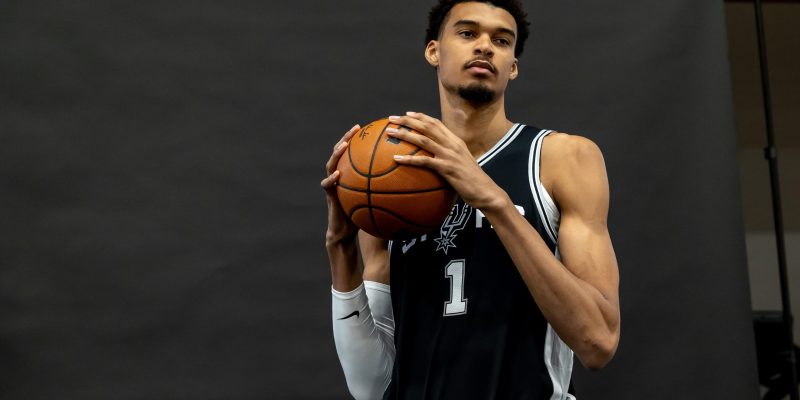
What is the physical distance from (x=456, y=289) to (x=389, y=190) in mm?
302

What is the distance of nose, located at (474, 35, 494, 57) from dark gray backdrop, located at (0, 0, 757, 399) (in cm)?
79

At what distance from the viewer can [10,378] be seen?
8.52 feet

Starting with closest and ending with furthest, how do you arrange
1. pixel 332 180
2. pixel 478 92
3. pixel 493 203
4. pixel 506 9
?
1. pixel 493 203
2. pixel 332 180
3. pixel 478 92
4. pixel 506 9

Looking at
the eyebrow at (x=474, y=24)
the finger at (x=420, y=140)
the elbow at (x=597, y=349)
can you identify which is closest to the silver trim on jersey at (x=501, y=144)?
the eyebrow at (x=474, y=24)

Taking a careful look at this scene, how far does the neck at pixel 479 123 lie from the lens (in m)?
1.98

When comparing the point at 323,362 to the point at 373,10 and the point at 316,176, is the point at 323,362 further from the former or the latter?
the point at 373,10

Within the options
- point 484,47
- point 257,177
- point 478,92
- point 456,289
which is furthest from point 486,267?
point 257,177

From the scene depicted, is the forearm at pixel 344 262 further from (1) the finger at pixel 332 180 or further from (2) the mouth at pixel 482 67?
(2) the mouth at pixel 482 67

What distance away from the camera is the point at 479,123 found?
1.99 meters

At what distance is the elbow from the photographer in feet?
5.37

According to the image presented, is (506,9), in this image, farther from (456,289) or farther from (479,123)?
(456,289)

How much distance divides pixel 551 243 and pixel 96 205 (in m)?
1.55

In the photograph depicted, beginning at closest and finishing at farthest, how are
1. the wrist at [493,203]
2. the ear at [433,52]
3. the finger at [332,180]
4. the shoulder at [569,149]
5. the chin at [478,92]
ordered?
1. the wrist at [493,203]
2. the finger at [332,180]
3. the shoulder at [569,149]
4. the chin at [478,92]
5. the ear at [433,52]

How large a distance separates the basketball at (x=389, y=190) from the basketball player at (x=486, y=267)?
0.03m
